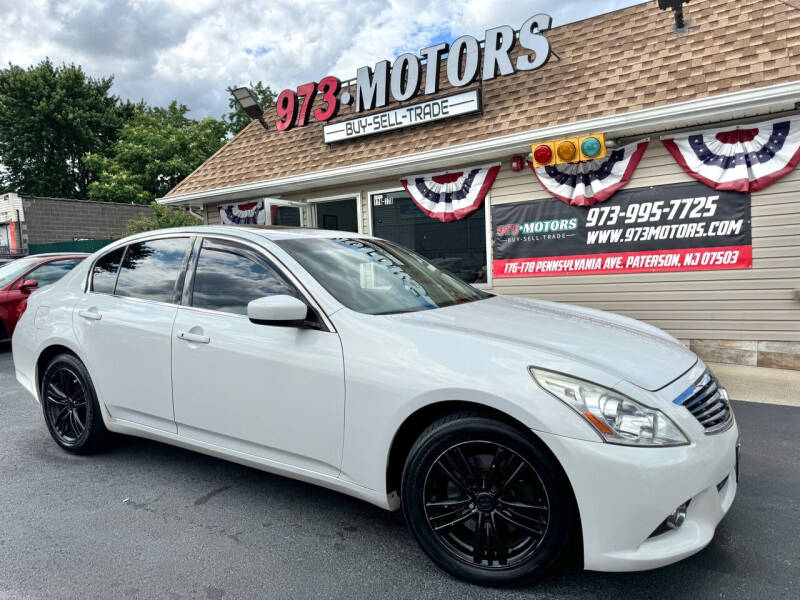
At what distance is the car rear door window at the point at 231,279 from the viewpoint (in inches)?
114

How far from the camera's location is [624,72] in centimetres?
690

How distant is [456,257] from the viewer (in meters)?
8.16

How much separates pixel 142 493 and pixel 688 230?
6170 mm

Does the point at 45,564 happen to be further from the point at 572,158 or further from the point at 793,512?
the point at 572,158

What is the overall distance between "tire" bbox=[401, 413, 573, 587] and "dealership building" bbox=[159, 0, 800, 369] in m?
5.18

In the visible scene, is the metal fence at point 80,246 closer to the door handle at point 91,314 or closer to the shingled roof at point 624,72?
the shingled roof at point 624,72

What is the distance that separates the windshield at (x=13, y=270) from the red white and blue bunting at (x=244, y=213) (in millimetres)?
3225

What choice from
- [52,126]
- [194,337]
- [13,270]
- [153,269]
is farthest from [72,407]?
[52,126]

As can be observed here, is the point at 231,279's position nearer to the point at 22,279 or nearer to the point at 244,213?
the point at 22,279

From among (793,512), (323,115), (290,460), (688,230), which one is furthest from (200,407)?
(323,115)

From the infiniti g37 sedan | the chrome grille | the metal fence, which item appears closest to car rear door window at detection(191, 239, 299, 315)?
the infiniti g37 sedan

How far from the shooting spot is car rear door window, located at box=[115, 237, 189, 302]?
3.29 m

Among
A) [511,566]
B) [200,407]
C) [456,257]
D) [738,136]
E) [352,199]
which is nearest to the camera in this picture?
[511,566]

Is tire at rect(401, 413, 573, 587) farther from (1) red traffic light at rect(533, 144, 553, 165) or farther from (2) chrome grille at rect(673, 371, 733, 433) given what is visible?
(1) red traffic light at rect(533, 144, 553, 165)
